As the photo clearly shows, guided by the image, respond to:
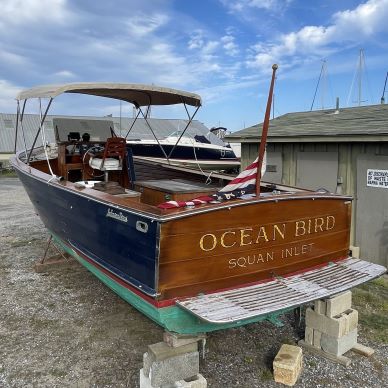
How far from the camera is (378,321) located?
4.58 metres

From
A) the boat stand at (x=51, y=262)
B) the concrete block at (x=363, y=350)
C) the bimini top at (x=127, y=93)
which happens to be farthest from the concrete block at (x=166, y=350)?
the boat stand at (x=51, y=262)

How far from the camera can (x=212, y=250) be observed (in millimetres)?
3227

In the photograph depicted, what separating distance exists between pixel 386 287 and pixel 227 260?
134 inches

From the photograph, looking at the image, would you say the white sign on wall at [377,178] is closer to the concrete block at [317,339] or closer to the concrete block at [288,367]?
the concrete block at [317,339]

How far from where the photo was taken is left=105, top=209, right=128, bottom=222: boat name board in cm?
334

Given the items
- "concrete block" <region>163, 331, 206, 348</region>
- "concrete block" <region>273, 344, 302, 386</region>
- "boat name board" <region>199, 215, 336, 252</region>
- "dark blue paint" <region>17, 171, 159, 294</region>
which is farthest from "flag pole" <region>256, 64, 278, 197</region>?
"concrete block" <region>273, 344, 302, 386</region>

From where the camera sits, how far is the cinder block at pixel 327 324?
12.4 ft

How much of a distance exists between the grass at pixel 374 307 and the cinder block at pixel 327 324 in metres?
0.66

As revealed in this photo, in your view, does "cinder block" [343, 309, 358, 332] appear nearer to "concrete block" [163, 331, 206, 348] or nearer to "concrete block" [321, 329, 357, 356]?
"concrete block" [321, 329, 357, 356]

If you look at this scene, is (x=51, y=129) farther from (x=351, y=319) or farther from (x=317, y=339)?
(x=351, y=319)

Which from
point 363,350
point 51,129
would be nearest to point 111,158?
point 363,350

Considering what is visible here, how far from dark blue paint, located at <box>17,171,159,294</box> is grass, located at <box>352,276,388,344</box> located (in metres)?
2.71

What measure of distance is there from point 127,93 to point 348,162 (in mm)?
3754

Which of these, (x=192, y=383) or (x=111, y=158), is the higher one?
(x=111, y=158)
